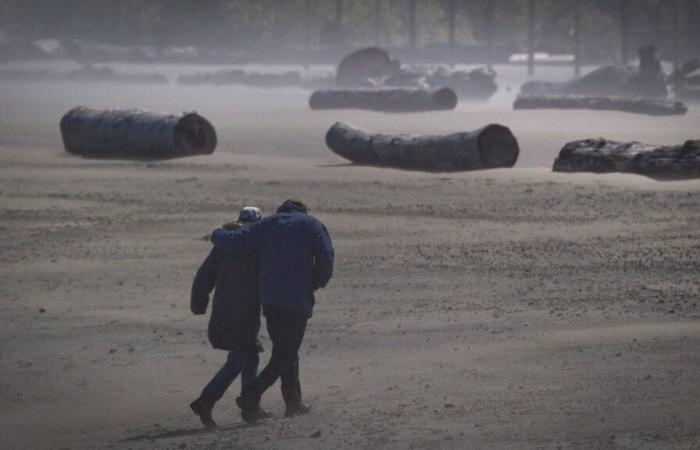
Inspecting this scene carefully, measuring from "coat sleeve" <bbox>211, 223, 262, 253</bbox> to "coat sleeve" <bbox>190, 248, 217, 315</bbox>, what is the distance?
15cm

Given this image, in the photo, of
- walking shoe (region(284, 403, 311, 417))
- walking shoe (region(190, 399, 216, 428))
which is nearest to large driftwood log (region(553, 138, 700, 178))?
walking shoe (region(284, 403, 311, 417))

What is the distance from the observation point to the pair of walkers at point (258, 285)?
10.4 metres

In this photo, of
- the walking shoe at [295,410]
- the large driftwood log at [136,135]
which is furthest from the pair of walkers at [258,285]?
the large driftwood log at [136,135]

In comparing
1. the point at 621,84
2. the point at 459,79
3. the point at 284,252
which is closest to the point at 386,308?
the point at 284,252

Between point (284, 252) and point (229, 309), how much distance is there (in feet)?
1.71

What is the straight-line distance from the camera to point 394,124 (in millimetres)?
40469

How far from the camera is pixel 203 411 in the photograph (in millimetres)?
10508

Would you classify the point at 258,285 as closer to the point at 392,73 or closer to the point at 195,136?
the point at 195,136

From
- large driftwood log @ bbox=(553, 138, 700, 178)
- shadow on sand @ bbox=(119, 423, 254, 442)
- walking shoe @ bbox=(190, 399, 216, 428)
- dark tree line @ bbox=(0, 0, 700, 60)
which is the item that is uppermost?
dark tree line @ bbox=(0, 0, 700, 60)

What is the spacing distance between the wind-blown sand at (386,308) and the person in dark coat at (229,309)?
0.31 meters

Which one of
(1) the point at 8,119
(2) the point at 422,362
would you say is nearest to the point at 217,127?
(1) the point at 8,119

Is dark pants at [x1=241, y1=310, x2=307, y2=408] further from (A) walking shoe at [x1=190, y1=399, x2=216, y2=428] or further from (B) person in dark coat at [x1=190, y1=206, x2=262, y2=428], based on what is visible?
(A) walking shoe at [x1=190, y1=399, x2=216, y2=428]

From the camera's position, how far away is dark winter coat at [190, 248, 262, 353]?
10.5m

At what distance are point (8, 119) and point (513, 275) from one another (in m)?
29.3
